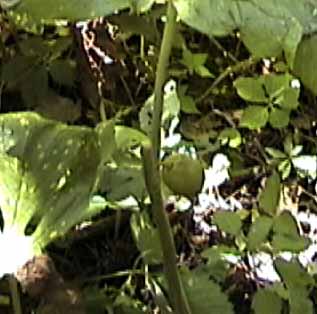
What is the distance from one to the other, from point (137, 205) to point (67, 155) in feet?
1.01

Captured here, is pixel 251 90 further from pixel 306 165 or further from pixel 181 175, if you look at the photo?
pixel 181 175

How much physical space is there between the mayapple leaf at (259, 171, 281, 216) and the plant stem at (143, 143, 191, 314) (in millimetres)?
341

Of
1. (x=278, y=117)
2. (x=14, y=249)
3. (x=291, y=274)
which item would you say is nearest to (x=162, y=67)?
(x=14, y=249)

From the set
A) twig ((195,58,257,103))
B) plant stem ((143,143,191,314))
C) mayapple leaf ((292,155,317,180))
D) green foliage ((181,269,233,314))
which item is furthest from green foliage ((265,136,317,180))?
plant stem ((143,143,191,314))

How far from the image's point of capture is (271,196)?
4.50 feet

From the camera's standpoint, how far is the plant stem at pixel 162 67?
32.4 inches

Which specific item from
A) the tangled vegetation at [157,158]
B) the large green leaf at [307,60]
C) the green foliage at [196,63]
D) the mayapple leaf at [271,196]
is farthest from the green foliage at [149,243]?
the green foliage at [196,63]

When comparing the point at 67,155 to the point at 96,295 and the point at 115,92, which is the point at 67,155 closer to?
the point at 96,295

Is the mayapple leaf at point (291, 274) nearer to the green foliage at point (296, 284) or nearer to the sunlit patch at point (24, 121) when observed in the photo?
the green foliage at point (296, 284)

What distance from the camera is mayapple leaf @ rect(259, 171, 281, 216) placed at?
1348 millimetres

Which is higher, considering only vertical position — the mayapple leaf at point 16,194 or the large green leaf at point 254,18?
the large green leaf at point 254,18

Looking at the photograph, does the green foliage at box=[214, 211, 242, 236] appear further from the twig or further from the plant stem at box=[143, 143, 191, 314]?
Result: the twig

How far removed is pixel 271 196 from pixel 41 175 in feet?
1.89

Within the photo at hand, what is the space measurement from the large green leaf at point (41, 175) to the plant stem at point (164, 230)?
4 cm
